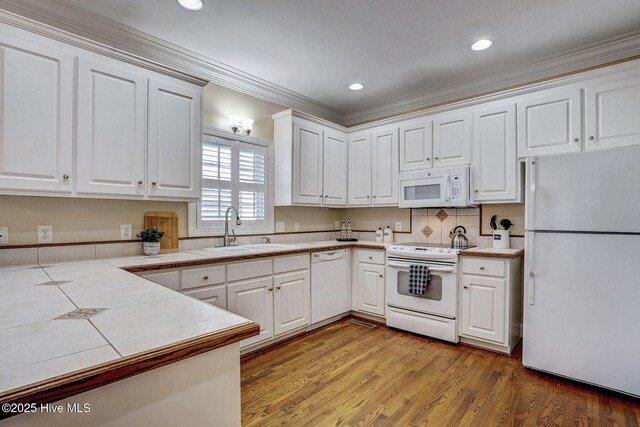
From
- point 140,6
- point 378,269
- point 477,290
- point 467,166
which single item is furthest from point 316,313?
point 140,6

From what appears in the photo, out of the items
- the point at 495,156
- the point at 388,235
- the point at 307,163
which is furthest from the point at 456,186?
the point at 307,163

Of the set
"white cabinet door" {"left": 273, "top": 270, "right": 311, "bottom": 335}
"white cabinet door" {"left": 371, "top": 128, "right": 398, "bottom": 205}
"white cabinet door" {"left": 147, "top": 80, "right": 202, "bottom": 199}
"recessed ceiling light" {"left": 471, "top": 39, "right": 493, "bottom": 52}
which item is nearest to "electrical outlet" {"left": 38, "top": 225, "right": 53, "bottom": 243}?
"white cabinet door" {"left": 147, "top": 80, "right": 202, "bottom": 199}

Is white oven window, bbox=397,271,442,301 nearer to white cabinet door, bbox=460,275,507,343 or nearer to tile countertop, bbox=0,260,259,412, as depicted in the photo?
white cabinet door, bbox=460,275,507,343

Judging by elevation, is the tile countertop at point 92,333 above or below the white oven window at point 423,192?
below

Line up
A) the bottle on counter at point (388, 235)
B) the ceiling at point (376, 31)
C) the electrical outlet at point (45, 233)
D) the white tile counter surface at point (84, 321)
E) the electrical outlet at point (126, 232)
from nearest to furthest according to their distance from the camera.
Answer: the white tile counter surface at point (84, 321) < the electrical outlet at point (45, 233) < the ceiling at point (376, 31) < the electrical outlet at point (126, 232) < the bottle on counter at point (388, 235)

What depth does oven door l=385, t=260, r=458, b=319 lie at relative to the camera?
301 centimetres

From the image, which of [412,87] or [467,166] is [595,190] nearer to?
[467,166]

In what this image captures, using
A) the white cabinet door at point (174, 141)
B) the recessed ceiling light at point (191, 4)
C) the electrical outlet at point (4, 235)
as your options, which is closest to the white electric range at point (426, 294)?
the white cabinet door at point (174, 141)

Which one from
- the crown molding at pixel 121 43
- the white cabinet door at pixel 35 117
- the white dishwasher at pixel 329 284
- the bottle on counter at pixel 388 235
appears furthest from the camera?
the bottle on counter at pixel 388 235

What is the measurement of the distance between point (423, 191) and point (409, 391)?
201 cm

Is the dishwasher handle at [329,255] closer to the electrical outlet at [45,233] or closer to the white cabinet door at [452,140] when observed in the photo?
the white cabinet door at [452,140]

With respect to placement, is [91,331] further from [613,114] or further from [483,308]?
[613,114]

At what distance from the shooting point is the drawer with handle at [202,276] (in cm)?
229

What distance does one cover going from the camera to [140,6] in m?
Result: 2.27
